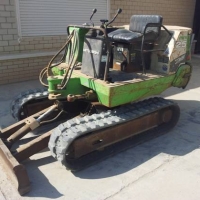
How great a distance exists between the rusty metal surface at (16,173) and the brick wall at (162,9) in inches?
260

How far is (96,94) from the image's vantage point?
3.68m

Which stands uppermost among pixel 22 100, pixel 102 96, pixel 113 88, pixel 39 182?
pixel 113 88

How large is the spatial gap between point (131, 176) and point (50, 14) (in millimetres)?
5321

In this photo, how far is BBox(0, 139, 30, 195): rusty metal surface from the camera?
9.18 ft

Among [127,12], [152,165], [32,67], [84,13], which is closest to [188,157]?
[152,165]

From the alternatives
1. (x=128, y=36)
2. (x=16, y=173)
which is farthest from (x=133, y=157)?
(x=128, y=36)

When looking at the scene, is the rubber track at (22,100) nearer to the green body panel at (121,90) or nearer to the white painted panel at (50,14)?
the green body panel at (121,90)

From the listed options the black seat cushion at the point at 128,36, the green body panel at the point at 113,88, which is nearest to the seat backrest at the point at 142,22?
A: the black seat cushion at the point at 128,36

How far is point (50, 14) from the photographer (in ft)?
23.2

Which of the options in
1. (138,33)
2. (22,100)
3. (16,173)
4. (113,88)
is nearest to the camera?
(16,173)

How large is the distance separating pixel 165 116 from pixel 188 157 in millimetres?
802

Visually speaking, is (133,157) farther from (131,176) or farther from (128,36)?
(128,36)

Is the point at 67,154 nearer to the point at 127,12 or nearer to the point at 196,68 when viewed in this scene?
the point at 127,12

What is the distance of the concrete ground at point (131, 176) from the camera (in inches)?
114
